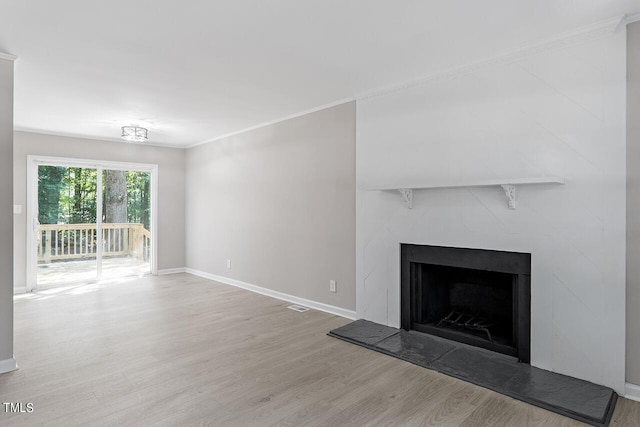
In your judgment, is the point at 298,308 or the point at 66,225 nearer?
the point at 298,308

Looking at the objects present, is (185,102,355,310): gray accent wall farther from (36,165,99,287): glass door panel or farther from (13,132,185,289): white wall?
(36,165,99,287): glass door panel

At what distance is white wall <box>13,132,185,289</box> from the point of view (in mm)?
5285

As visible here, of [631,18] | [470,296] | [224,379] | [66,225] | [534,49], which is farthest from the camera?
[66,225]

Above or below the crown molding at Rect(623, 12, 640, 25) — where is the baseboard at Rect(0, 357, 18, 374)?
below

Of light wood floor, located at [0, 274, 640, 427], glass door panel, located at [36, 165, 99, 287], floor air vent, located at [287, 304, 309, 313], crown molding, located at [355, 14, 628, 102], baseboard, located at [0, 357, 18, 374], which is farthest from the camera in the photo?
glass door panel, located at [36, 165, 99, 287]

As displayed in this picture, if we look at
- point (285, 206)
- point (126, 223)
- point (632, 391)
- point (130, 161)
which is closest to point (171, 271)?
point (126, 223)

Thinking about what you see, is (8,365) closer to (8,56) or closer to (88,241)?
(8,56)

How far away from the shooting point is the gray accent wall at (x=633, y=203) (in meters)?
2.32

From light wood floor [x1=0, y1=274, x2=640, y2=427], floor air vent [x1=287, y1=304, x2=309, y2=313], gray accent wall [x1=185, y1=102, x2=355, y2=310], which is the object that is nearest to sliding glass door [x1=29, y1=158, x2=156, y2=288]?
gray accent wall [x1=185, y1=102, x2=355, y2=310]

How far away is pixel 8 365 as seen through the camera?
8.93 ft

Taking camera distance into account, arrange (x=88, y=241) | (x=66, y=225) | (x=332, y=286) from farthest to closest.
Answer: (x=88, y=241)
(x=66, y=225)
(x=332, y=286)

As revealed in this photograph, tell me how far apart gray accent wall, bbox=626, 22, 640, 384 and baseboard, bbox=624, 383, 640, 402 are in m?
0.03

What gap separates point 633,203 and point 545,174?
541mm

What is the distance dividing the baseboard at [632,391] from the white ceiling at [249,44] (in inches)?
93.6
